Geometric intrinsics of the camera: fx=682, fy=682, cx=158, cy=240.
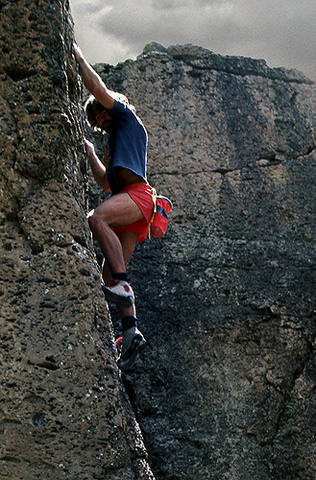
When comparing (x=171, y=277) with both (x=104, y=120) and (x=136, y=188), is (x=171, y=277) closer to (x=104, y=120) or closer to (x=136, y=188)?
(x=136, y=188)

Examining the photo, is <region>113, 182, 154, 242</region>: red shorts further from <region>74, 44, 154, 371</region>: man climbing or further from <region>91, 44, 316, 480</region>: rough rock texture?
<region>91, 44, 316, 480</region>: rough rock texture

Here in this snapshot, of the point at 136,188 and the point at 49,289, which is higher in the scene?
the point at 136,188

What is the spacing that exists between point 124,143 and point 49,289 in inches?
40.4

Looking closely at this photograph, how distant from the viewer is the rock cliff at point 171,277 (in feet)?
6.67

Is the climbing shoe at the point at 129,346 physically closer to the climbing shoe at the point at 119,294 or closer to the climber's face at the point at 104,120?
the climbing shoe at the point at 119,294

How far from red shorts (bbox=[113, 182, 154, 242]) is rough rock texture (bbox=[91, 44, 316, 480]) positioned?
71 centimetres

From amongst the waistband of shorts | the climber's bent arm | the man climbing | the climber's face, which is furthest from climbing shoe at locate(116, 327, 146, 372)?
the climber's face

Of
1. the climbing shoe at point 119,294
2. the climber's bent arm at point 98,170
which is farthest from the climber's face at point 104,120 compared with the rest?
the climbing shoe at point 119,294

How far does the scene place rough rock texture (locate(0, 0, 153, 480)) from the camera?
197 cm

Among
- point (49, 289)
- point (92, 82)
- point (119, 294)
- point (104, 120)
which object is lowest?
point (119, 294)

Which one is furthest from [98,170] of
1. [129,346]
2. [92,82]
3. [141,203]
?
[129,346]

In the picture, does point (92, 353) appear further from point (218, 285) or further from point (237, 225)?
point (237, 225)

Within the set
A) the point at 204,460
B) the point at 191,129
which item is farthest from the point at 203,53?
the point at 204,460

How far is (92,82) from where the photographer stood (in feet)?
8.96
